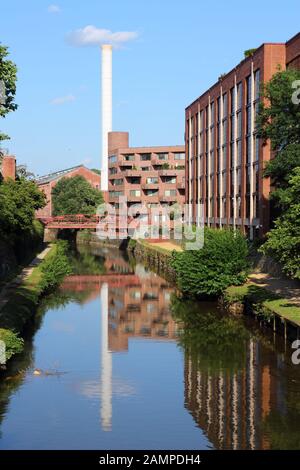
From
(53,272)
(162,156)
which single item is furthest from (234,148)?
(162,156)

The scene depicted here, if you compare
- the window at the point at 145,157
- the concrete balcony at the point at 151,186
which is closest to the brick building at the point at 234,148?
the concrete balcony at the point at 151,186

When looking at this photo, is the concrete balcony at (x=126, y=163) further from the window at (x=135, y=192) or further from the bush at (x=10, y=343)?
the bush at (x=10, y=343)

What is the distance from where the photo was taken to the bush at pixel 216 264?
5550 centimetres

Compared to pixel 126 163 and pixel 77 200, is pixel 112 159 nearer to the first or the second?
pixel 126 163

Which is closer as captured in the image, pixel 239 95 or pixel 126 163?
pixel 239 95

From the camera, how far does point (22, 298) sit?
A: 49.3 metres

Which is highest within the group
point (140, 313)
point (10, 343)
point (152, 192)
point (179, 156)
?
point (179, 156)

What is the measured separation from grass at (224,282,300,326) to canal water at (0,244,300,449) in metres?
1.44

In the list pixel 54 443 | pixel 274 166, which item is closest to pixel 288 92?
pixel 274 166

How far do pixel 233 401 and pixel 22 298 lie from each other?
74.2ft

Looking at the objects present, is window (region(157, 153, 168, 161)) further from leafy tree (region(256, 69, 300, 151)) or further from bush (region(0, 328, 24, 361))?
bush (region(0, 328, 24, 361))

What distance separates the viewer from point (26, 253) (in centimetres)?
8100

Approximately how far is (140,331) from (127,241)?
81.7 meters
